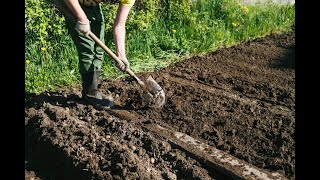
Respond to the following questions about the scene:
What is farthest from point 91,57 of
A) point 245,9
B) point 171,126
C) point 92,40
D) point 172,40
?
point 245,9

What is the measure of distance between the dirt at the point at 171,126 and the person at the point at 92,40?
0.53 ft

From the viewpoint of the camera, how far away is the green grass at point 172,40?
4988 mm

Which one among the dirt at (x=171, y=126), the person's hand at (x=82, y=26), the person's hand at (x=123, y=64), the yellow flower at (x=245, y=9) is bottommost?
the dirt at (x=171, y=126)

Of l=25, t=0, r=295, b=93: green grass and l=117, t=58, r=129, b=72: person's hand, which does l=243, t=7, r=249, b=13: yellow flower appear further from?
l=117, t=58, r=129, b=72: person's hand

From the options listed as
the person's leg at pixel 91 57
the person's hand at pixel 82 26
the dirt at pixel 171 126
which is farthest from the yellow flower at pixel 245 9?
the person's hand at pixel 82 26

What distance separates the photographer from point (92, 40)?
4.11 meters

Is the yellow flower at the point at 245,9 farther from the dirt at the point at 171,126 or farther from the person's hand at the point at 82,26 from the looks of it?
the person's hand at the point at 82,26

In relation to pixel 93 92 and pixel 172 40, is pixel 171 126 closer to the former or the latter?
pixel 93 92

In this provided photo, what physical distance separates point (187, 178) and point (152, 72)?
2.33 meters

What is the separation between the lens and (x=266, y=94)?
450cm

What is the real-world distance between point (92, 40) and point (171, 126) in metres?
1.15

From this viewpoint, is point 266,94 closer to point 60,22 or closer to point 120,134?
point 120,134
